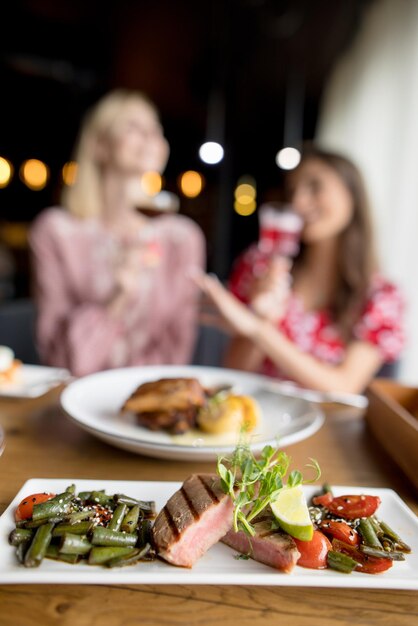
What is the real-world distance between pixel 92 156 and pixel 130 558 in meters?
2.63

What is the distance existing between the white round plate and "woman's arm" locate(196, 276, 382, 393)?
0.38 metres

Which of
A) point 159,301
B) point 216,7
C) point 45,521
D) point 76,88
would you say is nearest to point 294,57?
point 216,7

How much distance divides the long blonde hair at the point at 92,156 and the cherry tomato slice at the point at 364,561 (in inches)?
102

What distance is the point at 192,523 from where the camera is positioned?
0.79 m

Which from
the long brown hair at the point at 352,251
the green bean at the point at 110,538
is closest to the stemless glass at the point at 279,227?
the long brown hair at the point at 352,251

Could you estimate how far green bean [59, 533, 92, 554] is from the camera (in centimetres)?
77

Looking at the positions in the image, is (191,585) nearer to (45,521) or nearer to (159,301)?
(45,521)

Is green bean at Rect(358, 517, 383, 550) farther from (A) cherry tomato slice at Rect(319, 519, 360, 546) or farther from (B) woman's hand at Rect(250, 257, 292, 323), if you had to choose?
(B) woman's hand at Rect(250, 257, 292, 323)

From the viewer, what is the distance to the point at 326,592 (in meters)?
0.78

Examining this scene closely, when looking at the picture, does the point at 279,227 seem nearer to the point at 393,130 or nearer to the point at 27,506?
the point at 27,506

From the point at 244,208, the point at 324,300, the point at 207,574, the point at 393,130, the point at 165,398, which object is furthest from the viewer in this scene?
the point at 244,208

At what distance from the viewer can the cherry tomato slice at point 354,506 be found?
36.4 inches

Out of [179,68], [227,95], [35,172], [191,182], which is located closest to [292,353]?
[179,68]

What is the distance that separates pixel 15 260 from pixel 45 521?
401 inches
